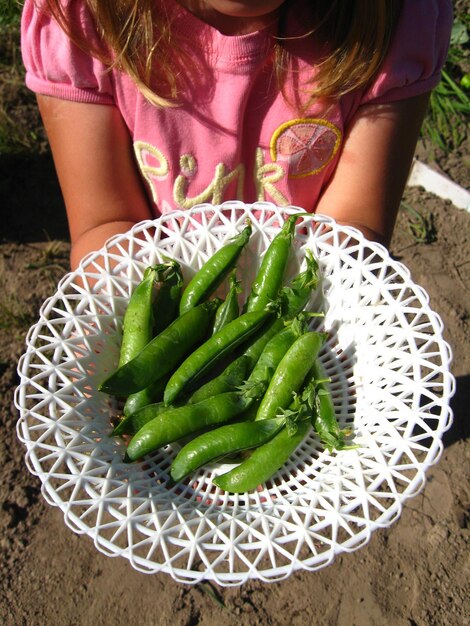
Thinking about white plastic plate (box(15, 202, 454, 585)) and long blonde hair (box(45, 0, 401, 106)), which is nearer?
white plastic plate (box(15, 202, 454, 585))

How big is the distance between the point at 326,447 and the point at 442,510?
1275 millimetres

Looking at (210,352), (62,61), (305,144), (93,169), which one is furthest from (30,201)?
(210,352)

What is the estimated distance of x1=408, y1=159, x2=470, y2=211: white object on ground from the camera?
3270 mm

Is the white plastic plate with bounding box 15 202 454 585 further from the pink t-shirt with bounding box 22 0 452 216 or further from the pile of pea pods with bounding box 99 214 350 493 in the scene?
the pink t-shirt with bounding box 22 0 452 216

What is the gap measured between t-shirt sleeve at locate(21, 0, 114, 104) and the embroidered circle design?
2.02 feet

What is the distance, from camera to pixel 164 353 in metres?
1.68

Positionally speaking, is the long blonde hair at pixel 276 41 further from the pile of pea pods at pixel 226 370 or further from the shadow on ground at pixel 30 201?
the shadow on ground at pixel 30 201

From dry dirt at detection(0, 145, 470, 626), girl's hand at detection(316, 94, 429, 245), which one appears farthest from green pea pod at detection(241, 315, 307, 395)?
dry dirt at detection(0, 145, 470, 626)

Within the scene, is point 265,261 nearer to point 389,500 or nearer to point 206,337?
point 206,337

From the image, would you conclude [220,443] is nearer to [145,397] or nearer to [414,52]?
[145,397]

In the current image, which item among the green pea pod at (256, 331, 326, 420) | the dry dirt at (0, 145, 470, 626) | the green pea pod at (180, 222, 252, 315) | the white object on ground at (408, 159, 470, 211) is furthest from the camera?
the white object on ground at (408, 159, 470, 211)

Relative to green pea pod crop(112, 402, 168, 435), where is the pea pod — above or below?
above

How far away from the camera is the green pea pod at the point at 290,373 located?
1.65 m

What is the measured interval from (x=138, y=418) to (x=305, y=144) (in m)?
1.11
